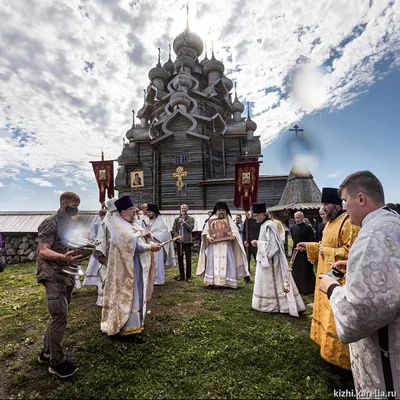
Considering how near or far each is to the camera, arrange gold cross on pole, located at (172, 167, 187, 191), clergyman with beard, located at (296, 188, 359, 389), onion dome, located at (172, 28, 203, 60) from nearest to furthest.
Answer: clergyman with beard, located at (296, 188, 359, 389)
gold cross on pole, located at (172, 167, 187, 191)
onion dome, located at (172, 28, 203, 60)

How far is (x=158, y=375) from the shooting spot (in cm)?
294

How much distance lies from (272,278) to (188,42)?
37940 mm

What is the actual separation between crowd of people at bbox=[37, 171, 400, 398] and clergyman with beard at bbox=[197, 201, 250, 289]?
3cm

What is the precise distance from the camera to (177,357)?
3.33 m

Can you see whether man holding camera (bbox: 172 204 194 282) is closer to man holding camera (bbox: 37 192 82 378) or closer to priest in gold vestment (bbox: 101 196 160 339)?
priest in gold vestment (bbox: 101 196 160 339)

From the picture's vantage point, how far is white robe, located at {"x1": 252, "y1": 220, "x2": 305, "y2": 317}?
191 inches

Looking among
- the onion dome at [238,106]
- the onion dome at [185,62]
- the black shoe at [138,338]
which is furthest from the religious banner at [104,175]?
the onion dome at [238,106]

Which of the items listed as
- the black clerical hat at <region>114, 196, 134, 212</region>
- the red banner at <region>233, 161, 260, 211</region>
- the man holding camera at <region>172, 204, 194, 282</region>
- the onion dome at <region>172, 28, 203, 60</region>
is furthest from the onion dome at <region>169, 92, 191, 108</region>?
the black clerical hat at <region>114, 196, 134, 212</region>

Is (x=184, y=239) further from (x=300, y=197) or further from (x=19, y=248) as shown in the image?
(x=300, y=197)

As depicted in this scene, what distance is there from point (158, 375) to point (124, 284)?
1.32 meters

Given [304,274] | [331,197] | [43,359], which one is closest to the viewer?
[43,359]

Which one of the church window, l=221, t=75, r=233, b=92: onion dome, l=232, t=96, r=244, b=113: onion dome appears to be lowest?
the church window

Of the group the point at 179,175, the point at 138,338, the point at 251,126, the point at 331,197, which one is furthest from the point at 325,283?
the point at 251,126

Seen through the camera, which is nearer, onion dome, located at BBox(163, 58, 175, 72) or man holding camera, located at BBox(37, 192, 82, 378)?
man holding camera, located at BBox(37, 192, 82, 378)
